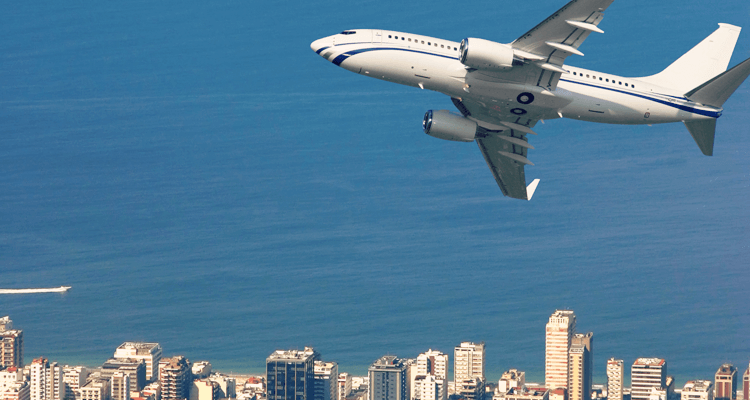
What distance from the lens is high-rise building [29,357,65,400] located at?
174 meters

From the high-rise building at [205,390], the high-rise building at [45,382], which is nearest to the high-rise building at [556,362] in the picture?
the high-rise building at [205,390]

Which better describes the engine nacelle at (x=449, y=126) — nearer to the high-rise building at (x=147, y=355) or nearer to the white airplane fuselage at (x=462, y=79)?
the white airplane fuselage at (x=462, y=79)

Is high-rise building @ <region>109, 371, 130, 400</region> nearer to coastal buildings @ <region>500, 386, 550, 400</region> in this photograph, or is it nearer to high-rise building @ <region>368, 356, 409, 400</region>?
high-rise building @ <region>368, 356, 409, 400</region>

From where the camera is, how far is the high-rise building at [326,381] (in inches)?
6875

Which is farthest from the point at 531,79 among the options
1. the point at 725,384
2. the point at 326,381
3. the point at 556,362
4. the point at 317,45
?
the point at 725,384

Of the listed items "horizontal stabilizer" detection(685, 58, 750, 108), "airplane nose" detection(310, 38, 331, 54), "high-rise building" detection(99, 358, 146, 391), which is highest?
"airplane nose" detection(310, 38, 331, 54)

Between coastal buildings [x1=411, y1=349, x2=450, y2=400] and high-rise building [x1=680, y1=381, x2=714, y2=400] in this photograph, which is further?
high-rise building [x1=680, y1=381, x2=714, y2=400]

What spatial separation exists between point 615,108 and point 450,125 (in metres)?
10.5

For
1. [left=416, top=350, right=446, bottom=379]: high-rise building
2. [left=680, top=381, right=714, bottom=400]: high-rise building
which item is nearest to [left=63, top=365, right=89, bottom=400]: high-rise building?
[left=416, top=350, right=446, bottom=379]: high-rise building

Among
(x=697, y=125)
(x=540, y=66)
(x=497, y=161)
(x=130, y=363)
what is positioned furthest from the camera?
(x=130, y=363)

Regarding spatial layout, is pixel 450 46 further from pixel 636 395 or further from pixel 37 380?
pixel 37 380

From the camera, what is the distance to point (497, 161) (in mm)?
75312

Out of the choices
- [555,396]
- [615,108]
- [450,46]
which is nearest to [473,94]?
[450,46]

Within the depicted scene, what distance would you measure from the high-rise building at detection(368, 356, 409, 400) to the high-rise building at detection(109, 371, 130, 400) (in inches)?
1564
